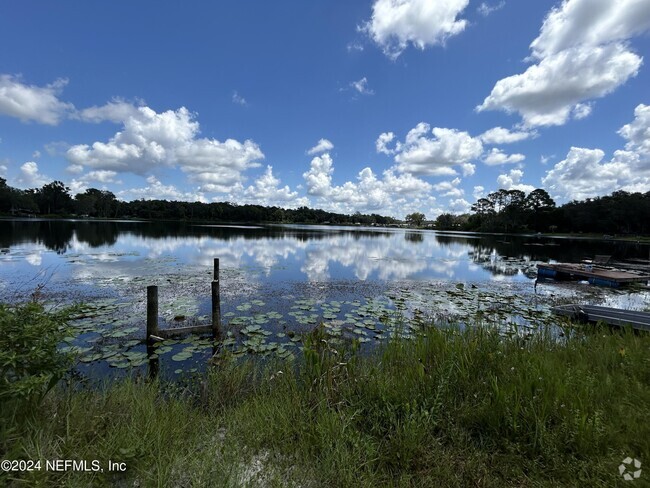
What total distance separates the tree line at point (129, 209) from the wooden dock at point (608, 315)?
125 metres

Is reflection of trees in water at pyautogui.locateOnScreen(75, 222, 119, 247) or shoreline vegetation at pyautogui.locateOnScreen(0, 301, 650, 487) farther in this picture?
reflection of trees in water at pyautogui.locateOnScreen(75, 222, 119, 247)

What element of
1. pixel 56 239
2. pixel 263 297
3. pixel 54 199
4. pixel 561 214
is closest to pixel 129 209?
pixel 54 199

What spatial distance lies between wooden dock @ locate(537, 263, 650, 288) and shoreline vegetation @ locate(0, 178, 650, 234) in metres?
67.3

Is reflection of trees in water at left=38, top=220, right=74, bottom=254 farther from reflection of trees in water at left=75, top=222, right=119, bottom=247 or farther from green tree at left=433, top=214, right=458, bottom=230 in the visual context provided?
green tree at left=433, top=214, right=458, bottom=230

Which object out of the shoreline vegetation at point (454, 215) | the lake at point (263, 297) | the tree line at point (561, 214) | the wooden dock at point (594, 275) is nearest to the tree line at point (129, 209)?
the shoreline vegetation at point (454, 215)

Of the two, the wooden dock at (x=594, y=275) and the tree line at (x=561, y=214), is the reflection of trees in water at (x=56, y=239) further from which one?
the tree line at (x=561, y=214)

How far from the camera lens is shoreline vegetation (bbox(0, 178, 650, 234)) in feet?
236

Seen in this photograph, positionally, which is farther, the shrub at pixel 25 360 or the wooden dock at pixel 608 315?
the wooden dock at pixel 608 315

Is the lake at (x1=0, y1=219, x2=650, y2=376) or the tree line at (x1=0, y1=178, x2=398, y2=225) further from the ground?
the tree line at (x1=0, y1=178, x2=398, y2=225)

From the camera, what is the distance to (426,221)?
574 feet

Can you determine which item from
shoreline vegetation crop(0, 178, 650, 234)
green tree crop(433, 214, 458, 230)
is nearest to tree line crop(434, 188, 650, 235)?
shoreline vegetation crop(0, 178, 650, 234)

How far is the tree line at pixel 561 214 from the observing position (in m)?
67.1

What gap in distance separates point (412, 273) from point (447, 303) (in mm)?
8203

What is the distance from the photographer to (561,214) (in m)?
83.1
